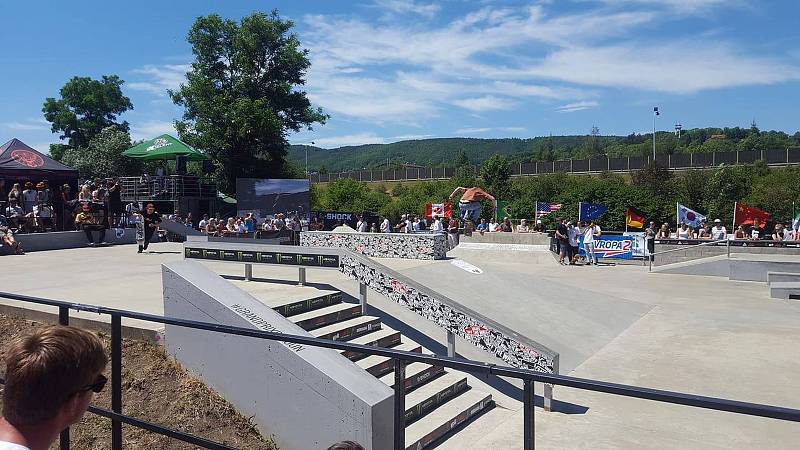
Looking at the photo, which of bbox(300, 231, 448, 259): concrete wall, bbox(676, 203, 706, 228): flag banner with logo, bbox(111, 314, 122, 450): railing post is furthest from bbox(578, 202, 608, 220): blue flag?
bbox(111, 314, 122, 450): railing post

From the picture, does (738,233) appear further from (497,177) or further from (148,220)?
(497,177)

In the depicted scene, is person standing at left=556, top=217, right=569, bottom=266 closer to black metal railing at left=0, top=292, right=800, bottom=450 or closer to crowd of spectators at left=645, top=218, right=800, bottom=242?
crowd of spectators at left=645, top=218, right=800, bottom=242

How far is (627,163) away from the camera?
213 feet

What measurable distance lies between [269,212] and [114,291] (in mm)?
21383

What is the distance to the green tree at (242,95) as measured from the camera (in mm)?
37750

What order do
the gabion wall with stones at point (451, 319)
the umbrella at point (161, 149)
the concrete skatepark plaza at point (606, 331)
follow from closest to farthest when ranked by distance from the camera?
the concrete skatepark plaza at point (606, 331)
the gabion wall with stones at point (451, 319)
the umbrella at point (161, 149)

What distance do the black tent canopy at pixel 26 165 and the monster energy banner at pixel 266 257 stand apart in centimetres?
1348

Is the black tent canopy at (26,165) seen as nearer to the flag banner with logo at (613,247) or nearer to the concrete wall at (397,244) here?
the concrete wall at (397,244)

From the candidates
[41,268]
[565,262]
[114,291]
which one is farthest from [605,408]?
[565,262]

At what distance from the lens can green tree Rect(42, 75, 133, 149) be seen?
59.9m

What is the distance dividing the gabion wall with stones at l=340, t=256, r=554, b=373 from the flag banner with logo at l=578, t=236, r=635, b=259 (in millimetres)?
15945

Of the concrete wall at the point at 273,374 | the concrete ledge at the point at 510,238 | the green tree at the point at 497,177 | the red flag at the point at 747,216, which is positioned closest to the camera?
the concrete wall at the point at 273,374

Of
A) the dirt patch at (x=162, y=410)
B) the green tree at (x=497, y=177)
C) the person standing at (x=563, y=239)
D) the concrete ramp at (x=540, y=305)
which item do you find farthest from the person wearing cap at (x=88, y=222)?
the green tree at (x=497, y=177)

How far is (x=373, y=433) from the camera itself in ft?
17.4
